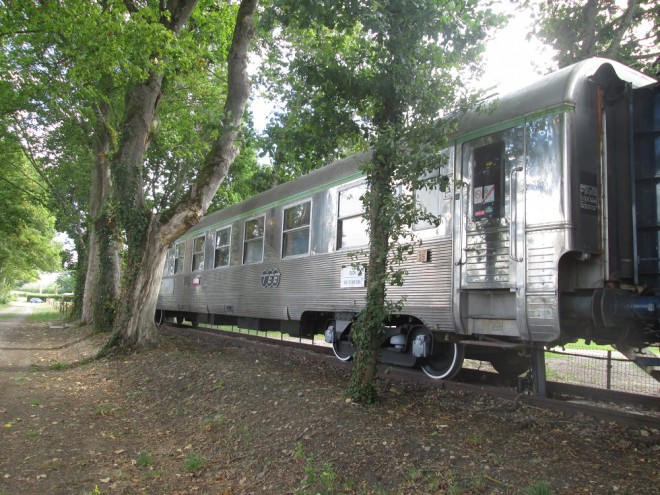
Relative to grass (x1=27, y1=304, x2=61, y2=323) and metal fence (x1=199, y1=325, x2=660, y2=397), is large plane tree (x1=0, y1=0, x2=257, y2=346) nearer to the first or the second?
metal fence (x1=199, y1=325, x2=660, y2=397)

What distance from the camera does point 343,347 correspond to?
8.41 metres

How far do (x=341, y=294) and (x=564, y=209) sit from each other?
3.88 metres

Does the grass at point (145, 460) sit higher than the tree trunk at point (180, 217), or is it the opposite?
the tree trunk at point (180, 217)

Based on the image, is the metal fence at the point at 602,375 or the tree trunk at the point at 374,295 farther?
the metal fence at the point at 602,375

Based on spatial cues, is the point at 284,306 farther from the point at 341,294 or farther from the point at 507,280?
the point at 507,280

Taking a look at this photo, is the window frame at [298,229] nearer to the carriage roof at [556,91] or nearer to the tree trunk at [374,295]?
the tree trunk at [374,295]

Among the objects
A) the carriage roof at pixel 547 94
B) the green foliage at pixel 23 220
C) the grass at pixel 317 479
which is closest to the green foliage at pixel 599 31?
the carriage roof at pixel 547 94

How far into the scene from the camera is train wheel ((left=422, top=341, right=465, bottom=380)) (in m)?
6.39

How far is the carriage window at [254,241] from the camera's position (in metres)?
10.9

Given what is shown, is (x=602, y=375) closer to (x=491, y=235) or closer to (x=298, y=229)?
(x=491, y=235)

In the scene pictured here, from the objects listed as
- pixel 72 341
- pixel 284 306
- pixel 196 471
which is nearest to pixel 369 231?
pixel 196 471

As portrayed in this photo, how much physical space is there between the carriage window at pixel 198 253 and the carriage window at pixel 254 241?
2.90 m

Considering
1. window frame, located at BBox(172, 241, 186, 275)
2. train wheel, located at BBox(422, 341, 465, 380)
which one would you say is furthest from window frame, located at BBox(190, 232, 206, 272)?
train wheel, located at BBox(422, 341, 465, 380)

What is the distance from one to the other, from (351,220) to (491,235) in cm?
291
